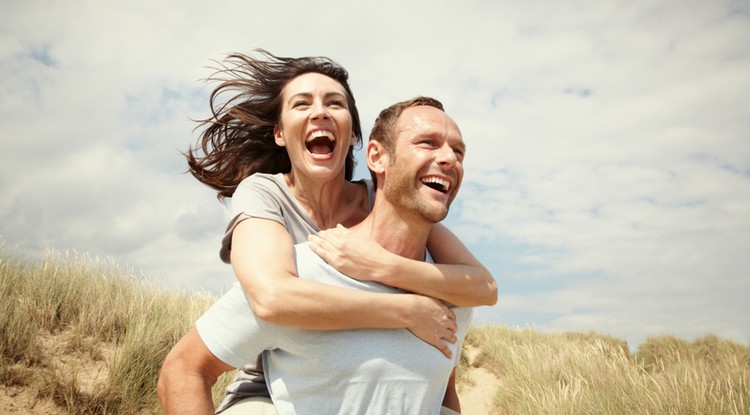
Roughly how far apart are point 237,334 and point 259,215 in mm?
679

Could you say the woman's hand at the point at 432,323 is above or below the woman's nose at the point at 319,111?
below

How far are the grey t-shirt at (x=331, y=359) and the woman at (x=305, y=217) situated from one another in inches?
3.4

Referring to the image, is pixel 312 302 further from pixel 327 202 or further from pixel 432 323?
pixel 327 202

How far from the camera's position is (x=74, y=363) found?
6250 mm

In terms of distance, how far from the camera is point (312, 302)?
7.54 feet

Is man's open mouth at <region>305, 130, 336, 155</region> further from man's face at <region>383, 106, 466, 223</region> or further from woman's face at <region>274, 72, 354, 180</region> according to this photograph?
man's face at <region>383, 106, 466, 223</region>

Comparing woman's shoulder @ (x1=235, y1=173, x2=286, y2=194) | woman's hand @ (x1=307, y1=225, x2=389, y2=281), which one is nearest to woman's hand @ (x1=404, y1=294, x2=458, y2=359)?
woman's hand @ (x1=307, y1=225, x2=389, y2=281)

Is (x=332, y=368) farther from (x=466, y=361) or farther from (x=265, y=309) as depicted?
(x=466, y=361)

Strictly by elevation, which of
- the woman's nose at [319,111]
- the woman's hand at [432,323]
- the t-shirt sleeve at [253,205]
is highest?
the woman's nose at [319,111]

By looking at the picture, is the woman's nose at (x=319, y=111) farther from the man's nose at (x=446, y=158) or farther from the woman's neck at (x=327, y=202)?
the man's nose at (x=446, y=158)

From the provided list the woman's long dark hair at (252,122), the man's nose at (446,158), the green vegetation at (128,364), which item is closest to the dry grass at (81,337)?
the green vegetation at (128,364)

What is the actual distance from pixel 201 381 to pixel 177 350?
21 cm

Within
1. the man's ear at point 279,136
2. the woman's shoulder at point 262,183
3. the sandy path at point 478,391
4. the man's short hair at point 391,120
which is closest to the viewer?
the man's short hair at point 391,120

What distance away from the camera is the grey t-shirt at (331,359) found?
241 cm
